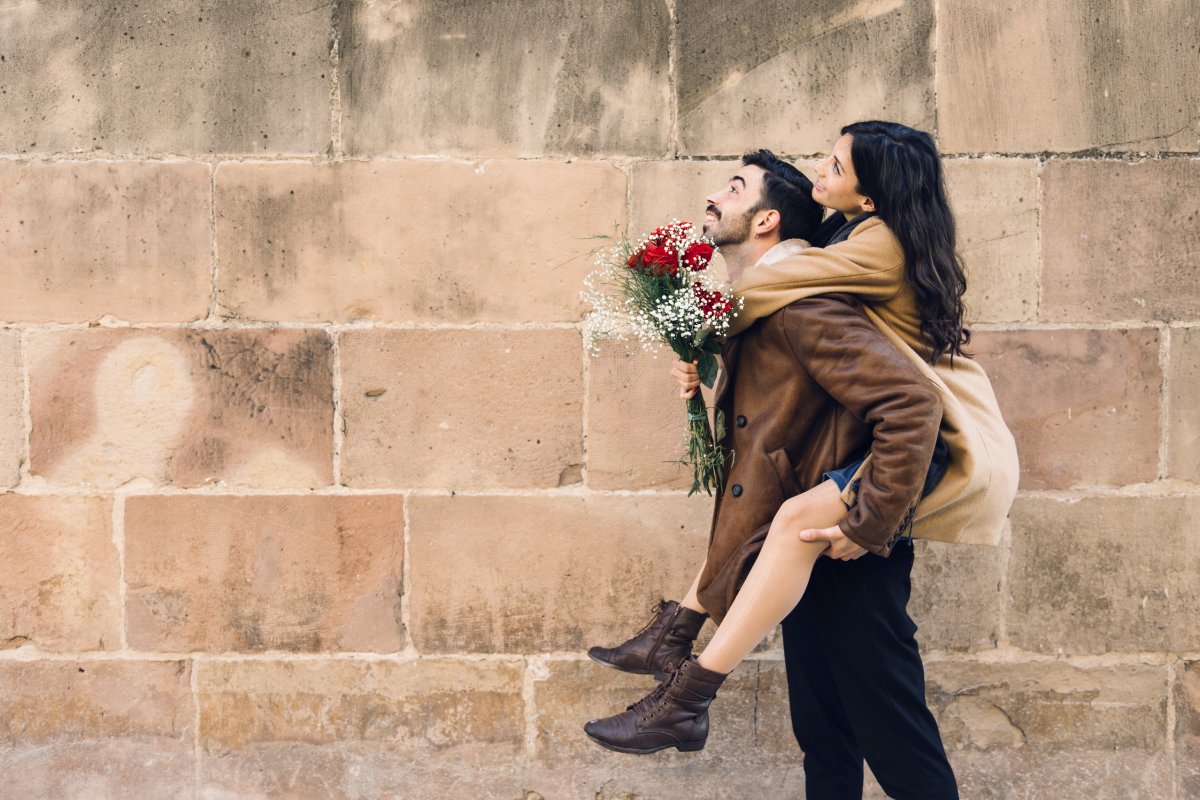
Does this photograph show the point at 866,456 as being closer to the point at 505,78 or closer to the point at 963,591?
the point at 963,591

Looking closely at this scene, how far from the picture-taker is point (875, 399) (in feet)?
7.52

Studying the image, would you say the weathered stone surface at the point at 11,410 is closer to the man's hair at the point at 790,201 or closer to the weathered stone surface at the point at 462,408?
the weathered stone surface at the point at 462,408

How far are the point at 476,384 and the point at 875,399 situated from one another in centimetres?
149

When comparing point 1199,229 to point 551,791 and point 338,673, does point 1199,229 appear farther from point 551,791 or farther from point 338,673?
point 338,673

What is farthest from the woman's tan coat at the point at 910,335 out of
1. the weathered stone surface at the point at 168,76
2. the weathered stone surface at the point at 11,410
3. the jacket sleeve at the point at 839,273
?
the weathered stone surface at the point at 11,410

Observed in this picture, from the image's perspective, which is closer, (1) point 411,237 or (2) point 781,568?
(2) point 781,568

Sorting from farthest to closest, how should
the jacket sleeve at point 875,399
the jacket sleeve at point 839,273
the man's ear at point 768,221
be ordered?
1. the man's ear at point 768,221
2. the jacket sleeve at point 839,273
3. the jacket sleeve at point 875,399

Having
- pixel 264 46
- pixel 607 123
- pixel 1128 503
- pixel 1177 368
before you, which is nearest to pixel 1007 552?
pixel 1128 503

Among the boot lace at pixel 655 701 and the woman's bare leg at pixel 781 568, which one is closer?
the woman's bare leg at pixel 781 568

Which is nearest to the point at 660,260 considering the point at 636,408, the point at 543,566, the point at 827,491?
the point at 827,491

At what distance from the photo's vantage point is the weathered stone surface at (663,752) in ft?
11.2

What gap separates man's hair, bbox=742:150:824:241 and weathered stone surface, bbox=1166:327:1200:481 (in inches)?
56.7

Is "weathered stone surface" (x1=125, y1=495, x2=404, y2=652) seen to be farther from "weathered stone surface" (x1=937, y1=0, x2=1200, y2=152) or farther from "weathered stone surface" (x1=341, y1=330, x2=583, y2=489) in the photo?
"weathered stone surface" (x1=937, y1=0, x2=1200, y2=152)

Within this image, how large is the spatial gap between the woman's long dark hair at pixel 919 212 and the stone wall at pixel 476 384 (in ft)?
2.94
